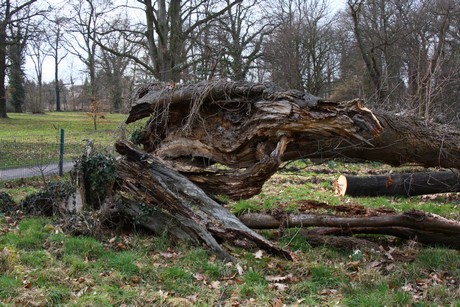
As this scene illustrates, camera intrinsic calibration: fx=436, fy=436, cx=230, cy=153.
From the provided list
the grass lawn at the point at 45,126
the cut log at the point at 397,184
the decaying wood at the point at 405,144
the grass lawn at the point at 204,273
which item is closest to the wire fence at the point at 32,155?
the grass lawn at the point at 45,126

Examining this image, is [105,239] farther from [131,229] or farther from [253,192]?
[253,192]

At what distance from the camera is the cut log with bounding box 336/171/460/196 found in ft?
34.5

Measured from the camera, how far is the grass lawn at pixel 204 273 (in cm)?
481

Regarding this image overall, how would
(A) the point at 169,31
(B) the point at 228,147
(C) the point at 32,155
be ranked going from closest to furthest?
(B) the point at 228,147
(C) the point at 32,155
(A) the point at 169,31

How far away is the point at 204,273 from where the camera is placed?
221 inches

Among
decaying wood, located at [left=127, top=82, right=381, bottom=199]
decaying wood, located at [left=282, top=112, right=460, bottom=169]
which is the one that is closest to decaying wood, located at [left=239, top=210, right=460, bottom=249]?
decaying wood, located at [left=127, top=82, right=381, bottom=199]

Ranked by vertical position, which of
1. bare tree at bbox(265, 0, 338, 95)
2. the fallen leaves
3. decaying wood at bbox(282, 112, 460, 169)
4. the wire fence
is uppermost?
bare tree at bbox(265, 0, 338, 95)

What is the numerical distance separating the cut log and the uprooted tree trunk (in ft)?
12.5

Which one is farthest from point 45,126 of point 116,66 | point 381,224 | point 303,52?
point 381,224

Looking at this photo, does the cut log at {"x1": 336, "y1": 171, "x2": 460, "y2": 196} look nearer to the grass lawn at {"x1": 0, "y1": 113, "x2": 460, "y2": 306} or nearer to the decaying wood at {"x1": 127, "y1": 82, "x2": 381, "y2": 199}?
the grass lawn at {"x1": 0, "y1": 113, "x2": 460, "y2": 306}

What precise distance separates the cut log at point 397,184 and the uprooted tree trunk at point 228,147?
3799mm

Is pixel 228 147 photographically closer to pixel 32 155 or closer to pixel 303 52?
pixel 32 155

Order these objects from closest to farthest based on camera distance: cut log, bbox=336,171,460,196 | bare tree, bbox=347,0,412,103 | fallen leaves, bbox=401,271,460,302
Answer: fallen leaves, bbox=401,271,460,302
cut log, bbox=336,171,460,196
bare tree, bbox=347,0,412,103

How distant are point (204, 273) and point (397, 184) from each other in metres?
6.88
